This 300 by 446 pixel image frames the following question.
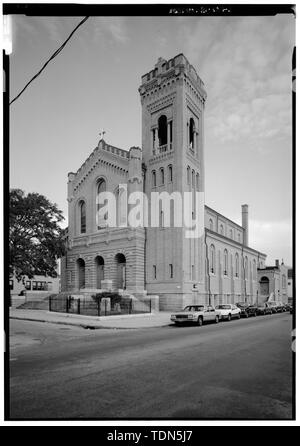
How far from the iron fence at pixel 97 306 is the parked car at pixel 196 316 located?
189 inches

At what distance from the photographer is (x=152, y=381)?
240 inches

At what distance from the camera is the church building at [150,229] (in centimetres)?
2833

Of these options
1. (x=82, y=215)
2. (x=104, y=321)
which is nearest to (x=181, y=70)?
(x=104, y=321)

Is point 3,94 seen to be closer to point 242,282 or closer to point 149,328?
point 149,328

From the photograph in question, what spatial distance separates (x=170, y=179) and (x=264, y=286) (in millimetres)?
34246

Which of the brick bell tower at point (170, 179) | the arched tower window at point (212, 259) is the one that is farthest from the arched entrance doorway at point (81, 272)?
the arched tower window at point (212, 259)

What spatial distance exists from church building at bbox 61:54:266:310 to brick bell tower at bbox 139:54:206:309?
0.07m

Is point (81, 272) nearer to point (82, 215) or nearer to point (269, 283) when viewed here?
point (82, 215)

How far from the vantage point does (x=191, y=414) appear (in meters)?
4.36

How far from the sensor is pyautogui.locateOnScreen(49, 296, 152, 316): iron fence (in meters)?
23.4

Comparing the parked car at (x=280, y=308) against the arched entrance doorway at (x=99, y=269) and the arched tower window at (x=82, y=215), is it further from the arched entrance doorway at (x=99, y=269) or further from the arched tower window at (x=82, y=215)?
the arched tower window at (x=82, y=215)
